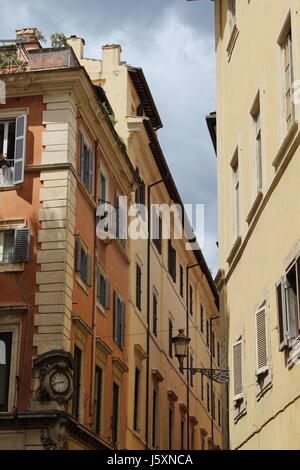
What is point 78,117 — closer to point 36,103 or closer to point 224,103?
point 36,103

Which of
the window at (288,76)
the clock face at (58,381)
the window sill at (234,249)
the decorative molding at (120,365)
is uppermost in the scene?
the decorative molding at (120,365)

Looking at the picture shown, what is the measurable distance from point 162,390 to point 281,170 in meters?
23.0

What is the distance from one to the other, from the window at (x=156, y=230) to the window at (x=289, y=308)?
73.6ft

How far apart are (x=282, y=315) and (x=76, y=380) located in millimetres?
11899

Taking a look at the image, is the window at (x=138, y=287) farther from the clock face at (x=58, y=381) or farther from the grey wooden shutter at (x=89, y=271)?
the clock face at (x=58, y=381)

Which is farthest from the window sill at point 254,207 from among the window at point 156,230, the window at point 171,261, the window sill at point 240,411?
the window at point 171,261

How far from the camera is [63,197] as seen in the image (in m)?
23.4

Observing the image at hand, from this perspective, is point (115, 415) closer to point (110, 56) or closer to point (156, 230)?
point (156, 230)

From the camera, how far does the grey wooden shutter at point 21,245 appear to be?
74.5 feet

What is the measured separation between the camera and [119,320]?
28141 mm

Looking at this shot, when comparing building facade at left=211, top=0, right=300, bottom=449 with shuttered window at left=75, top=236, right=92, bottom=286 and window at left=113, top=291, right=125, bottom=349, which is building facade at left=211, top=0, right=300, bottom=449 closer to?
shuttered window at left=75, top=236, right=92, bottom=286

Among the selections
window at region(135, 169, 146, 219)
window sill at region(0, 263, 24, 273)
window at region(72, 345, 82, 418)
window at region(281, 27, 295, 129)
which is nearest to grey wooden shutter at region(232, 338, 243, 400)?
window at region(281, 27, 295, 129)

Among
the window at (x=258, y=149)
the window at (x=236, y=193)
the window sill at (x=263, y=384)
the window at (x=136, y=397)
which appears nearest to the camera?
the window sill at (x=263, y=384)

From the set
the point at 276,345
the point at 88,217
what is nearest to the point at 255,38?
the point at 276,345
